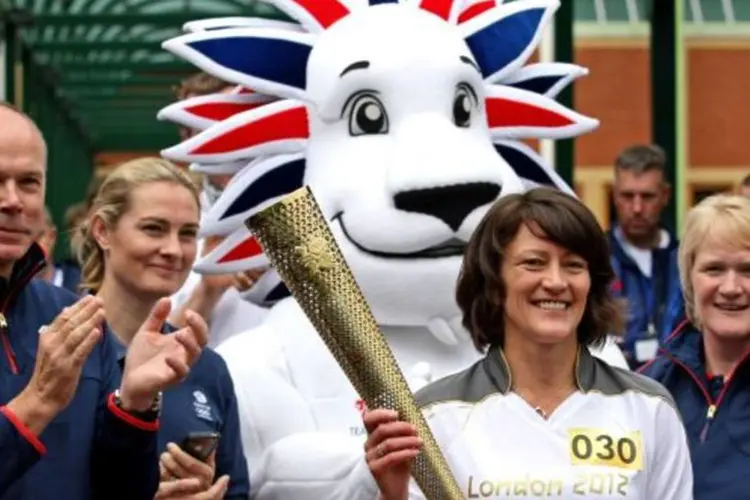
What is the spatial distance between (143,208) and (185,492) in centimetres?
107

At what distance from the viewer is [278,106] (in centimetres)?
534

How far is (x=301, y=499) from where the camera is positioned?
4.89m

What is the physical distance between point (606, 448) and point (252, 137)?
171 cm

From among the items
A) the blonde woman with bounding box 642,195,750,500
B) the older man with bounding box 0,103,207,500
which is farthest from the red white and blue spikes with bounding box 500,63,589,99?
the older man with bounding box 0,103,207,500

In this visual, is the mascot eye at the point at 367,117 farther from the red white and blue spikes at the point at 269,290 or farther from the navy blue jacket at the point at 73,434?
the navy blue jacket at the point at 73,434

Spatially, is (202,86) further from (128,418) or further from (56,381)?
(56,381)

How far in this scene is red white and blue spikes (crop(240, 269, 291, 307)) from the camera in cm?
545

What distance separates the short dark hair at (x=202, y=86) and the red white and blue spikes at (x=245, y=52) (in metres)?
0.49

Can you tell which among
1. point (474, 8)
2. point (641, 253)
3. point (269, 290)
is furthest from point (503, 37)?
point (641, 253)

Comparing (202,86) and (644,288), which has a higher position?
(202,86)

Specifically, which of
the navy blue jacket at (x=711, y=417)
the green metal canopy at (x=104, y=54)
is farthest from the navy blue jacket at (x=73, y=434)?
the green metal canopy at (x=104, y=54)

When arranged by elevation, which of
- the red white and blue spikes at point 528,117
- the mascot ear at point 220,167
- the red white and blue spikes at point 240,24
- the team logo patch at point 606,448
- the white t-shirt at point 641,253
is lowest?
the white t-shirt at point 641,253

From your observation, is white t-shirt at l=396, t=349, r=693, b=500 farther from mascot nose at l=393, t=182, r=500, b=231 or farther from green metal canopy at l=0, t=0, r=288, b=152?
green metal canopy at l=0, t=0, r=288, b=152

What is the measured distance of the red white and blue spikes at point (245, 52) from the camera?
17.5ft
